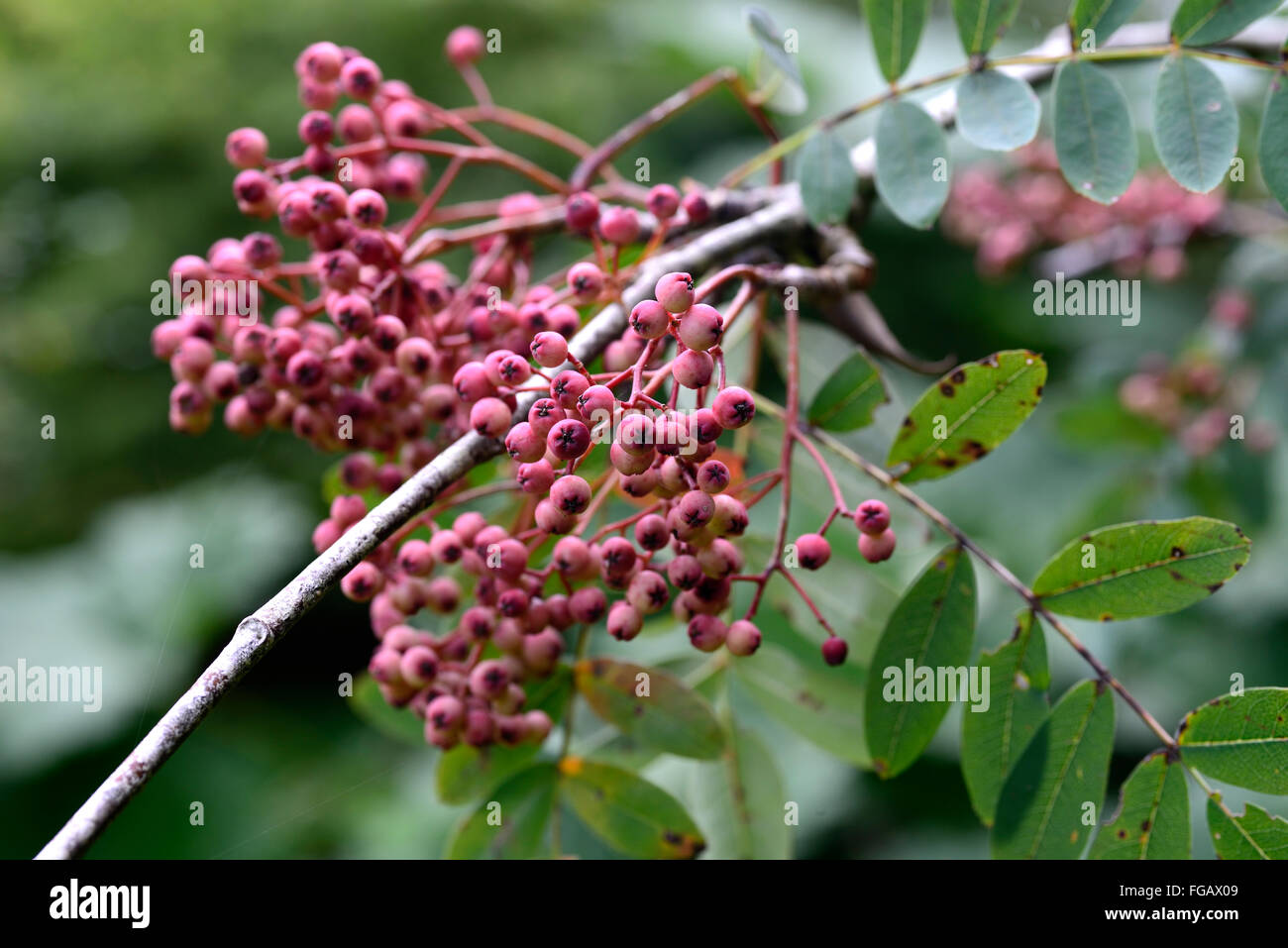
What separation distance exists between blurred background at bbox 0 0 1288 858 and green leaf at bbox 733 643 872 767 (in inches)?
18.7

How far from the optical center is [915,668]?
77 cm

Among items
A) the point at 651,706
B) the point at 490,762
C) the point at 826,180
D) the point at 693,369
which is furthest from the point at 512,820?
the point at 826,180

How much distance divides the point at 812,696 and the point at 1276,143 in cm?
60

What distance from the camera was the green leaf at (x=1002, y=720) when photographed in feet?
2.50

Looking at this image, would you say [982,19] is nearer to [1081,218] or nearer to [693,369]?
[693,369]

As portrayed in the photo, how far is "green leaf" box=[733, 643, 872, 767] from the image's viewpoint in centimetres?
96

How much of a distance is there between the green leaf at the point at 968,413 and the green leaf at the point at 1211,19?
321 millimetres

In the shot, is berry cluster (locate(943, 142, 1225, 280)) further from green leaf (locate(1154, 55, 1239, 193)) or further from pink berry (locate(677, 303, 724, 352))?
pink berry (locate(677, 303, 724, 352))

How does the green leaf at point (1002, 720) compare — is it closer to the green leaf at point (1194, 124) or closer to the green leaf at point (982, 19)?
the green leaf at point (1194, 124)

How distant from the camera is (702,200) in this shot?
2.77ft

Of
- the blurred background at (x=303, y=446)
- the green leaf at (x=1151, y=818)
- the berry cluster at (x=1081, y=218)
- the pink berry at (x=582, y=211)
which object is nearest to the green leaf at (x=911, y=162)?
the pink berry at (x=582, y=211)

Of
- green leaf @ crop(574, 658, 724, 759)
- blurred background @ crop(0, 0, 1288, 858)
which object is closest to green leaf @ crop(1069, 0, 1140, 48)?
green leaf @ crop(574, 658, 724, 759)
